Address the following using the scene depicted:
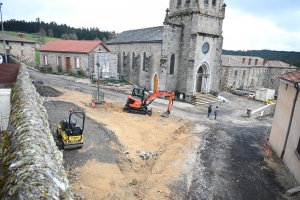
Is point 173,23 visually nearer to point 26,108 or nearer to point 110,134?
point 110,134

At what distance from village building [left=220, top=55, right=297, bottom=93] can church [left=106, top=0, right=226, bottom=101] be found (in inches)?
512

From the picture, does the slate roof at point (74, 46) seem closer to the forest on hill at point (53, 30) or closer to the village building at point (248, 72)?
the village building at point (248, 72)

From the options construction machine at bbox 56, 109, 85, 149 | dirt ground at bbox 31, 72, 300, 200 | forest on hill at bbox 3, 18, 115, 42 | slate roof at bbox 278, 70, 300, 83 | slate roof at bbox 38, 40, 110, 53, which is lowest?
dirt ground at bbox 31, 72, 300, 200

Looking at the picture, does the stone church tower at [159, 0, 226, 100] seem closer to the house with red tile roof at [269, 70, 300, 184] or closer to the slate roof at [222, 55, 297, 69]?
the house with red tile roof at [269, 70, 300, 184]

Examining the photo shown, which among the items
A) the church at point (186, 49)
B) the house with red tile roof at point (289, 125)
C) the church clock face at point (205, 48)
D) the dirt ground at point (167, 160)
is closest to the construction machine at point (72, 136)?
the dirt ground at point (167, 160)

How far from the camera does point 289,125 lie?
10.9 m

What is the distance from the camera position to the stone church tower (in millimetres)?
24297

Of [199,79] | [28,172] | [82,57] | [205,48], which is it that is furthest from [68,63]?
[28,172]

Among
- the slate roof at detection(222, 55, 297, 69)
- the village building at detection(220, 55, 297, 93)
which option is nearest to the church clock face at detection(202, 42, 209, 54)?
the village building at detection(220, 55, 297, 93)

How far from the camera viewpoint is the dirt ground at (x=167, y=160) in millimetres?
7949

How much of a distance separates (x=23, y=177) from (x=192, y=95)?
23847 mm

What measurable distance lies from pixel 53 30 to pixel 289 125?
101660 mm

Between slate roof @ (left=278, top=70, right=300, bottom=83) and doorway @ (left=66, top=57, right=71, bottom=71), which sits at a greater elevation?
slate roof @ (left=278, top=70, right=300, bottom=83)

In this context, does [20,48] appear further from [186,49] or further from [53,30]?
[53,30]
